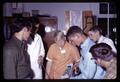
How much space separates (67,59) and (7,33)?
516 millimetres

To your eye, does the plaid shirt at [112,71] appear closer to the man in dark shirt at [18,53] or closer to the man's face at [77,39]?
the man's face at [77,39]

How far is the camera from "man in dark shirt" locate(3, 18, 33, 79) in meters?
3.72

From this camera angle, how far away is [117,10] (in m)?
3.76

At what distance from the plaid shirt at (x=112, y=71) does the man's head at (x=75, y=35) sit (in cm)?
30

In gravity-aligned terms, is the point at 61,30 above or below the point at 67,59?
above

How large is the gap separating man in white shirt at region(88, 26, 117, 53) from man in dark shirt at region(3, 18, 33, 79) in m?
0.49

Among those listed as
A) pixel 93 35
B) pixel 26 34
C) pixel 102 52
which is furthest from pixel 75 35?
pixel 26 34

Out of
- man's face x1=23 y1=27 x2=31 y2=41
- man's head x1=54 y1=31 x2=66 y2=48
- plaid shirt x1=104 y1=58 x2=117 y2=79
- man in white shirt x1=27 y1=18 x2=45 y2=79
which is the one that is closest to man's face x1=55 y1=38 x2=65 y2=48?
man's head x1=54 y1=31 x2=66 y2=48

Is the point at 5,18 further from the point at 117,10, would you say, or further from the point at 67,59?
the point at 117,10

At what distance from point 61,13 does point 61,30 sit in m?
0.13

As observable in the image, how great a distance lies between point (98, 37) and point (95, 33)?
4cm

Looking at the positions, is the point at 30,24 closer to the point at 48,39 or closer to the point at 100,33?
the point at 48,39

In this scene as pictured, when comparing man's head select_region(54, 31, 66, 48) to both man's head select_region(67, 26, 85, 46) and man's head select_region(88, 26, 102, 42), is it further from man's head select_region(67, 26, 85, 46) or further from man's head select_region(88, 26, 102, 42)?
man's head select_region(88, 26, 102, 42)

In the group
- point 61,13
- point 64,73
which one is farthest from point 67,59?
point 61,13
